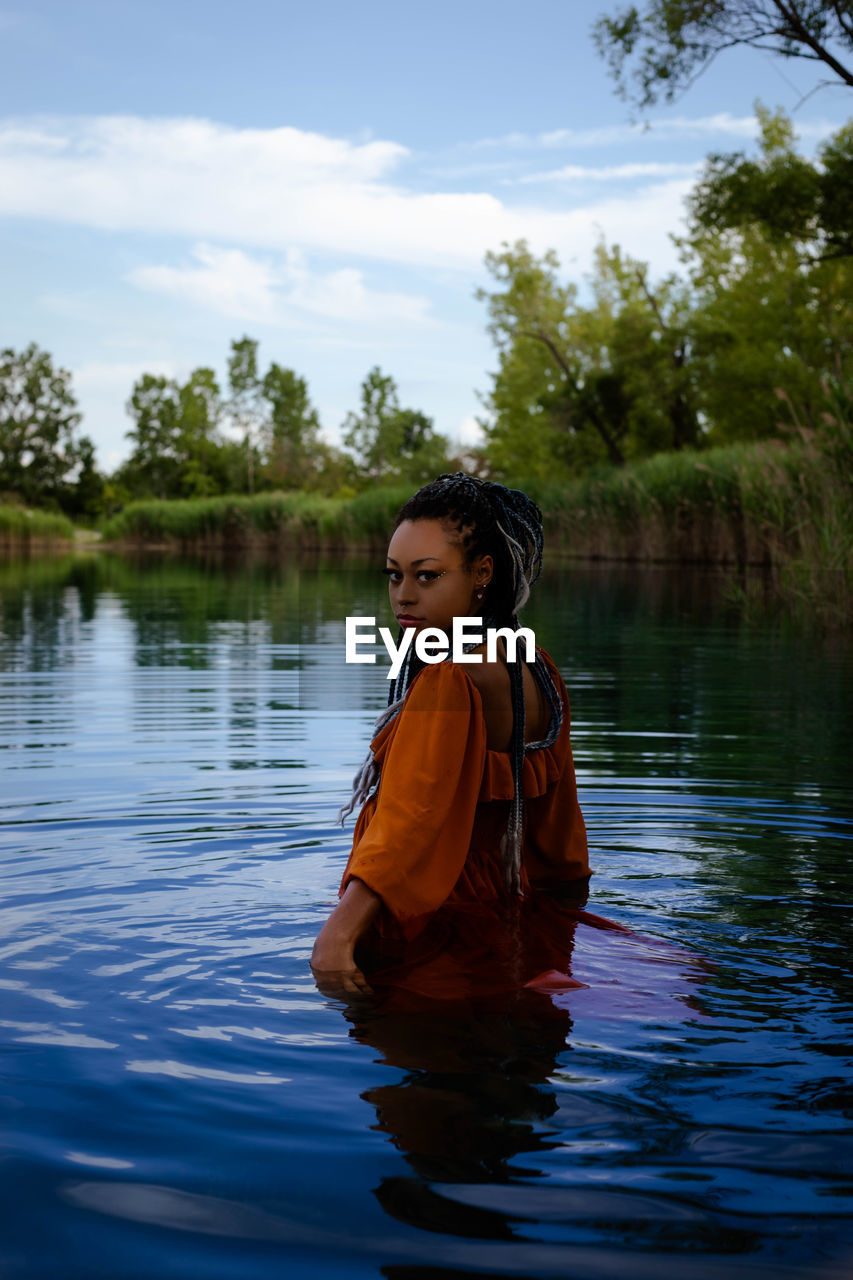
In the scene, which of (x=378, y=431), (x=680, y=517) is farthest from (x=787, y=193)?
(x=378, y=431)

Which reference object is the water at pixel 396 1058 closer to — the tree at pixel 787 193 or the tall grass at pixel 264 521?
the tree at pixel 787 193

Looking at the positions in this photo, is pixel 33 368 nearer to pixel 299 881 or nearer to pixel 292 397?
pixel 292 397

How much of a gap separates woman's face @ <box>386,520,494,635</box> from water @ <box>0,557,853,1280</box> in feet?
2.70

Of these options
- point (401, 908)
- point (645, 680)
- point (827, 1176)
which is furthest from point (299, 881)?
point (645, 680)

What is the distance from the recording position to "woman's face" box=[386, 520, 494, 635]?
2730 mm

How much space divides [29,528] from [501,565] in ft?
147

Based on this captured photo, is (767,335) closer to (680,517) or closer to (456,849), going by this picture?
(680,517)

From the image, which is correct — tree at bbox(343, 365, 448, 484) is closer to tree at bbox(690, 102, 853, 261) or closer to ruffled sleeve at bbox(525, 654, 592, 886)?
tree at bbox(690, 102, 853, 261)

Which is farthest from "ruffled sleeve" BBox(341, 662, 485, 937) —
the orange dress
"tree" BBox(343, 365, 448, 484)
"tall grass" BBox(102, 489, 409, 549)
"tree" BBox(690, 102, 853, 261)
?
"tree" BBox(343, 365, 448, 484)

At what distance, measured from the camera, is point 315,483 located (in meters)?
72.2

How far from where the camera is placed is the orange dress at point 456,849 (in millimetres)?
2508

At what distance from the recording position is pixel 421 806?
250 centimetres

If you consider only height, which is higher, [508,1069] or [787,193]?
[787,193]

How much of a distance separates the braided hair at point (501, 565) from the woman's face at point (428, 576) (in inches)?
1.0
